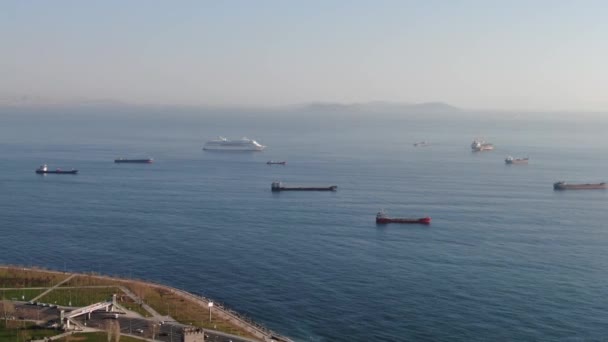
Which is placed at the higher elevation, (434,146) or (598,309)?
(434,146)

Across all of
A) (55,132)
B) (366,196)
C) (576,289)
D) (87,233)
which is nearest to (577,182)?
(366,196)

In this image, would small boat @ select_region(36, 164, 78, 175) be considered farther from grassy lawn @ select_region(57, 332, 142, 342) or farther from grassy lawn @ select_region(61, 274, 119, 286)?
grassy lawn @ select_region(57, 332, 142, 342)

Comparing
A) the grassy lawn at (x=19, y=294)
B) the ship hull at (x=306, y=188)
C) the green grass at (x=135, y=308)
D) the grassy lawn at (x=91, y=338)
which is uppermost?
the ship hull at (x=306, y=188)

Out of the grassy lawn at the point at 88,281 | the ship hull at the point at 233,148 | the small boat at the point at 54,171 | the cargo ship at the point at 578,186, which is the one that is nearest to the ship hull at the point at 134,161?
the small boat at the point at 54,171

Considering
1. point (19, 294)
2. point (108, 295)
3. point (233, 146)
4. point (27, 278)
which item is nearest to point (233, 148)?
point (233, 146)

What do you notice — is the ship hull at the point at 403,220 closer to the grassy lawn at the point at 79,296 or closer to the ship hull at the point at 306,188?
the ship hull at the point at 306,188

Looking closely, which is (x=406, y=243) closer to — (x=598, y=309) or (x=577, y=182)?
(x=598, y=309)
